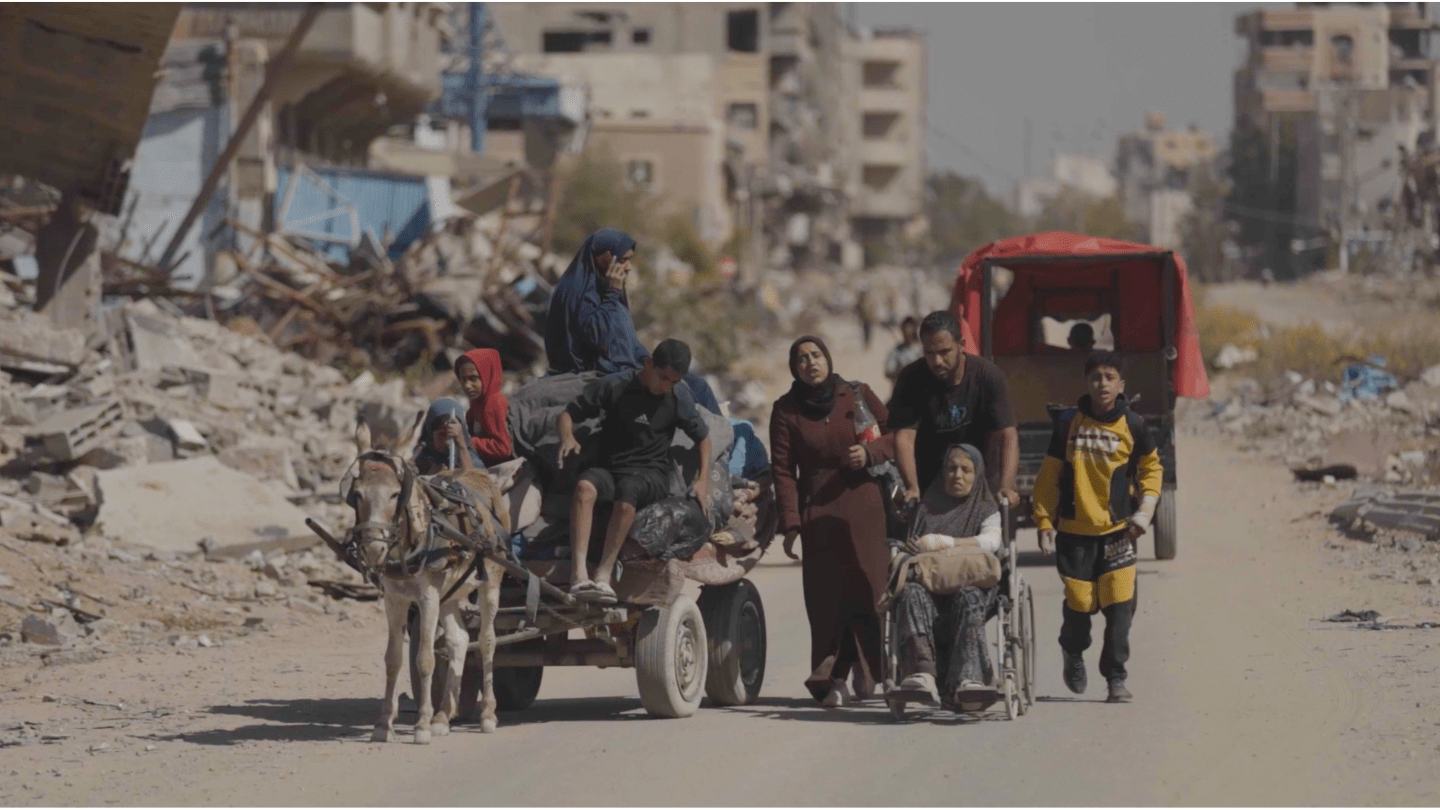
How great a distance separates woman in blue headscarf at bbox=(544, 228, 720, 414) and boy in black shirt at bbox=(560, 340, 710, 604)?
0.43 meters

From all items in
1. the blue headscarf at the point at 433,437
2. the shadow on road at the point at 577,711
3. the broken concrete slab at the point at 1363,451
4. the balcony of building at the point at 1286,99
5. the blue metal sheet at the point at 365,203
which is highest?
the balcony of building at the point at 1286,99

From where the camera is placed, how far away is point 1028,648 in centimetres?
919

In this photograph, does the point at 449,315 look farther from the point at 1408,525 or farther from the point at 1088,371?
the point at 1088,371

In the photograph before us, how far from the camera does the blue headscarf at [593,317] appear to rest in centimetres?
966

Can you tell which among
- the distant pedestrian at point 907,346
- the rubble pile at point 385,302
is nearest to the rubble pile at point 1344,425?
the distant pedestrian at point 907,346

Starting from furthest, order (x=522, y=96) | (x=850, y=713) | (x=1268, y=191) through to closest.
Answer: (x=1268, y=191)
(x=522, y=96)
(x=850, y=713)

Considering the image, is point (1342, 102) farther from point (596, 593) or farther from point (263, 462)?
point (596, 593)

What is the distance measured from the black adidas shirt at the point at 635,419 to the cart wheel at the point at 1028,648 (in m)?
1.64

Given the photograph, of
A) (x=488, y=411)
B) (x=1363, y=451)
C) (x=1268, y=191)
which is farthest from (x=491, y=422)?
(x=1268, y=191)

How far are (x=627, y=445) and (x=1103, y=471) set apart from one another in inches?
85.5

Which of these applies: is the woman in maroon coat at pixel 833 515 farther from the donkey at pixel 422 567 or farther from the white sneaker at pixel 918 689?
the donkey at pixel 422 567

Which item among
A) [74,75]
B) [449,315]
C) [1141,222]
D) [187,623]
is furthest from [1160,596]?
[1141,222]

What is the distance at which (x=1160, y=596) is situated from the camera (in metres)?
13.8

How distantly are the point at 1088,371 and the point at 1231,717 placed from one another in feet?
5.50
